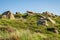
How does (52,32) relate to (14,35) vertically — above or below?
below

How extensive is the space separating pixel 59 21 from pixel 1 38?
84.3ft

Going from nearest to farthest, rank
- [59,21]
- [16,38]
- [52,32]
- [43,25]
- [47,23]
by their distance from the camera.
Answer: [16,38], [52,32], [43,25], [47,23], [59,21]

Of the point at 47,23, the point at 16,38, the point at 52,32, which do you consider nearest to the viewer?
the point at 16,38

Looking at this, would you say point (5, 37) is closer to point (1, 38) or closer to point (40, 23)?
point (1, 38)

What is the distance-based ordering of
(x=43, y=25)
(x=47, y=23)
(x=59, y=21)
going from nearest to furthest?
(x=43, y=25) → (x=47, y=23) → (x=59, y=21)

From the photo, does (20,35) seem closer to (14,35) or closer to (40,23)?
(14,35)

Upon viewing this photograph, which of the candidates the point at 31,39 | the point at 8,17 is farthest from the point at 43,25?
the point at 31,39

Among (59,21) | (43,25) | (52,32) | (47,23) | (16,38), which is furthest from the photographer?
(59,21)

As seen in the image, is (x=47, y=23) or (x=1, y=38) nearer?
(x=1, y=38)

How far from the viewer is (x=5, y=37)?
13.6 m

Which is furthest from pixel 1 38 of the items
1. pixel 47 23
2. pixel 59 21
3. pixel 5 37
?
pixel 59 21

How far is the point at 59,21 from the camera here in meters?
38.4

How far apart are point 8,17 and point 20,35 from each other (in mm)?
25902

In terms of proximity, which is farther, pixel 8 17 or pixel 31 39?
pixel 8 17
